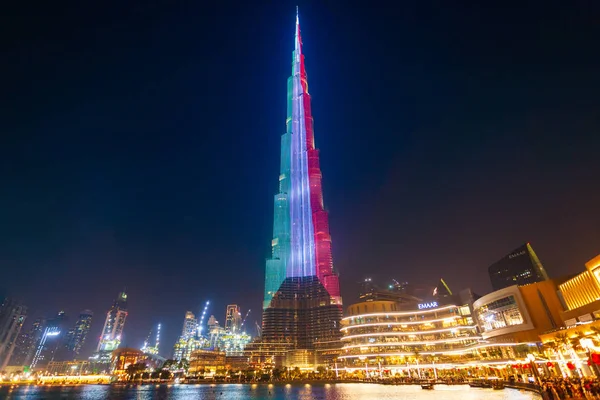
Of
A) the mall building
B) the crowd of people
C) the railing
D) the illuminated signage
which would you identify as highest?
the illuminated signage

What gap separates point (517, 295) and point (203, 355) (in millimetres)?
173475

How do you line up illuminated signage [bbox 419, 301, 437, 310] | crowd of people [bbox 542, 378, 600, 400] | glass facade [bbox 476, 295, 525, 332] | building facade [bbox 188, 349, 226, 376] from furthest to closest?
building facade [bbox 188, 349, 226, 376], illuminated signage [bbox 419, 301, 437, 310], glass facade [bbox 476, 295, 525, 332], crowd of people [bbox 542, 378, 600, 400]

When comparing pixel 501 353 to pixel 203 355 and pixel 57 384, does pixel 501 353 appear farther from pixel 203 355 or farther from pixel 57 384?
pixel 57 384

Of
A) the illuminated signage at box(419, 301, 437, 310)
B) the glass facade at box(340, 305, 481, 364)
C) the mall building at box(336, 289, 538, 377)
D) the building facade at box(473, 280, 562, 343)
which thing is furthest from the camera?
the illuminated signage at box(419, 301, 437, 310)

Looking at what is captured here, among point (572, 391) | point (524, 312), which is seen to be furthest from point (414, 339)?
point (572, 391)

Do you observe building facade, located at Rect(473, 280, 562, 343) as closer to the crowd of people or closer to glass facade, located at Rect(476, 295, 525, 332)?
glass facade, located at Rect(476, 295, 525, 332)

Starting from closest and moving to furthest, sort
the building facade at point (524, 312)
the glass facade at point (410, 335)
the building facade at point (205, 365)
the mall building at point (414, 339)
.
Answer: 1. the building facade at point (524, 312)
2. the mall building at point (414, 339)
3. the glass facade at point (410, 335)
4. the building facade at point (205, 365)

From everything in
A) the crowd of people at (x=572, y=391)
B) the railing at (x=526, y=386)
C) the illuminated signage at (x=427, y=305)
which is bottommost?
the crowd of people at (x=572, y=391)

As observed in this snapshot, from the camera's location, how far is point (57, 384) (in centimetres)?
16600

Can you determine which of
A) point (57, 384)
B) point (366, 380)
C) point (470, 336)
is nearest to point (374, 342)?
point (366, 380)

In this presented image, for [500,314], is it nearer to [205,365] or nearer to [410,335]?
[410,335]

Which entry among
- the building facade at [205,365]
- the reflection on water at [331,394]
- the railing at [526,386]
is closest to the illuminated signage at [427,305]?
the reflection on water at [331,394]

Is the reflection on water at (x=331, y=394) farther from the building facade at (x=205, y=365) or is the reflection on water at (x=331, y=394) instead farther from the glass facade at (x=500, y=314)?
the building facade at (x=205, y=365)

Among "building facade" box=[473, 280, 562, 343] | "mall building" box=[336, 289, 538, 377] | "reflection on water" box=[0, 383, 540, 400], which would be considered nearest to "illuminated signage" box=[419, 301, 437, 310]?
"mall building" box=[336, 289, 538, 377]
